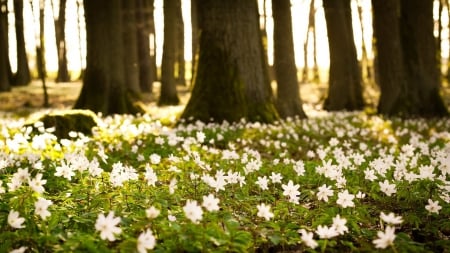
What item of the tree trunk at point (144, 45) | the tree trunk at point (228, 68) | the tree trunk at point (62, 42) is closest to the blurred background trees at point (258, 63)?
the tree trunk at point (228, 68)

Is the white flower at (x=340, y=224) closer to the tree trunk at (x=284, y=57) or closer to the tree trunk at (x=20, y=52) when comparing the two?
the tree trunk at (x=284, y=57)

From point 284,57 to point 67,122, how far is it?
27.9 ft

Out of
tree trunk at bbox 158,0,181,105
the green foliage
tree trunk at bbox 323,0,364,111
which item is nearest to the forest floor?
tree trunk at bbox 158,0,181,105

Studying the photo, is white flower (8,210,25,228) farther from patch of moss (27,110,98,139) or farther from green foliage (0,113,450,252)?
patch of moss (27,110,98,139)

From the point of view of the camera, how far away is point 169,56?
858 inches

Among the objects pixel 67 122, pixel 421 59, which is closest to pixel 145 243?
pixel 67 122

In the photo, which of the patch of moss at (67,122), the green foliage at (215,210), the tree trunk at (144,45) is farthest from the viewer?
the tree trunk at (144,45)

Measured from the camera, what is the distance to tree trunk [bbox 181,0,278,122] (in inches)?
439

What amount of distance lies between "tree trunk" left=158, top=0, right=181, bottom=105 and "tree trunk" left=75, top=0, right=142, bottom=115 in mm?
6125

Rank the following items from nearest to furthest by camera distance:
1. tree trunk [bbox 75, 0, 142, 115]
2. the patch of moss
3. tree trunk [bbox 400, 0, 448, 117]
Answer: the patch of moss, tree trunk [bbox 400, 0, 448, 117], tree trunk [bbox 75, 0, 142, 115]

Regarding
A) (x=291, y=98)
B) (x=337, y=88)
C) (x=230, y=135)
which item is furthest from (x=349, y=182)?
(x=337, y=88)

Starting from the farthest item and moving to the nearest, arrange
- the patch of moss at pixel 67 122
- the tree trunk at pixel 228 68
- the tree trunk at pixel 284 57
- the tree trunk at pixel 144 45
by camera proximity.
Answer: the tree trunk at pixel 144 45
the tree trunk at pixel 284 57
the tree trunk at pixel 228 68
the patch of moss at pixel 67 122

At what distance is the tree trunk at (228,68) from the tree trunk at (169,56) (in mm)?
10191

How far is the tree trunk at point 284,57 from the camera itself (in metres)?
15.5
